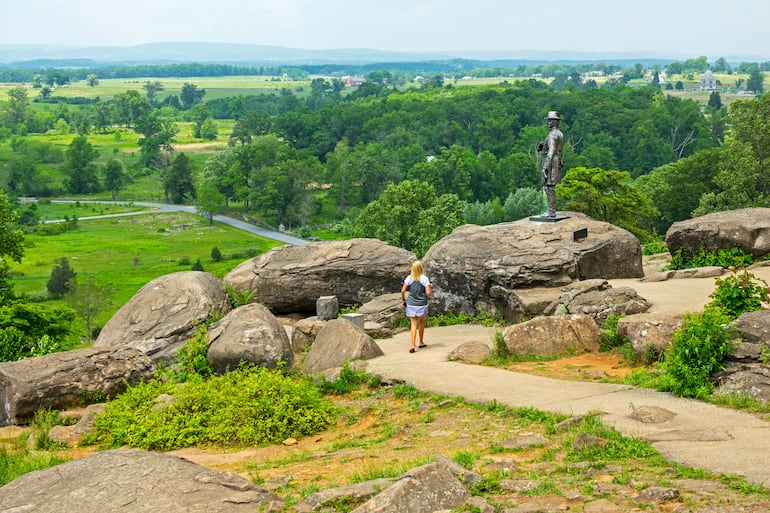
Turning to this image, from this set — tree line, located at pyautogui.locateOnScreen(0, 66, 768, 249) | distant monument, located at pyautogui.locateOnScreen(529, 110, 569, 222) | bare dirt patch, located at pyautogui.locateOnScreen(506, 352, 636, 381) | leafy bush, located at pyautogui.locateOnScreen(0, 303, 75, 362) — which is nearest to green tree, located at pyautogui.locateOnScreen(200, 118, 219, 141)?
tree line, located at pyautogui.locateOnScreen(0, 66, 768, 249)

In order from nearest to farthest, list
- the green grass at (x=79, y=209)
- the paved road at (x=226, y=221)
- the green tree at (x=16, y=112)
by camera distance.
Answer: the paved road at (x=226, y=221) < the green grass at (x=79, y=209) < the green tree at (x=16, y=112)

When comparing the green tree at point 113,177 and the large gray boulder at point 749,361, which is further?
the green tree at point 113,177

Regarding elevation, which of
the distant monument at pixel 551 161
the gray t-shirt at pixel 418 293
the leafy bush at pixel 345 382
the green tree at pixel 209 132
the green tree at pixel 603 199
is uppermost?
the distant monument at pixel 551 161

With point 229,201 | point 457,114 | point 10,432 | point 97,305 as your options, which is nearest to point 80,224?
point 229,201

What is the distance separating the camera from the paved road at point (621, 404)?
1021 centimetres

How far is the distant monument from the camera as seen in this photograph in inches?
941

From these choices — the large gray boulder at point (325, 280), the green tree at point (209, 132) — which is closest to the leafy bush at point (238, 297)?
the large gray boulder at point (325, 280)

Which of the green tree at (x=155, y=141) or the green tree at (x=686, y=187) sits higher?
the green tree at (x=686, y=187)

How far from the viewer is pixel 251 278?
25.0 meters

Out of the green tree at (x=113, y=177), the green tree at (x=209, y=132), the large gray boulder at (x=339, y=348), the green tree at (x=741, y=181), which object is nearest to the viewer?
the large gray boulder at (x=339, y=348)

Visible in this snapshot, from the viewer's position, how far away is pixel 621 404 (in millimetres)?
12750

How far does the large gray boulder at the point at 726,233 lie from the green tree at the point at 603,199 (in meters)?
29.4

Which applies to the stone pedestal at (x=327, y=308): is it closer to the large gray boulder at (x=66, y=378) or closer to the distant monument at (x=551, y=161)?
the large gray boulder at (x=66, y=378)

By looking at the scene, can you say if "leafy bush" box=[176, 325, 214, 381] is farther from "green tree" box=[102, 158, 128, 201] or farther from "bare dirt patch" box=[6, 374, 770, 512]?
"green tree" box=[102, 158, 128, 201]
